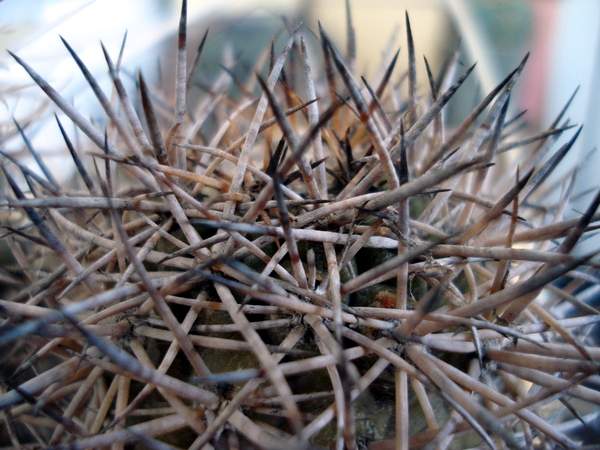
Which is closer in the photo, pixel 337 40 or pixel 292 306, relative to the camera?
pixel 292 306

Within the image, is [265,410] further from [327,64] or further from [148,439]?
[327,64]

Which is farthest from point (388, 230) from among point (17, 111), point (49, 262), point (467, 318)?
point (17, 111)

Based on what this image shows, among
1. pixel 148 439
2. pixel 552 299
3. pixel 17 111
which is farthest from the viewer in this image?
pixel 17 111

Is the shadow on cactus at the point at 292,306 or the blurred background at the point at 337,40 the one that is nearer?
the shadow on cactus at the point at 292,306

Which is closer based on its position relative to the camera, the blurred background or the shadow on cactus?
the shadow on cactus
